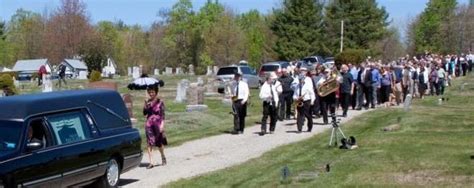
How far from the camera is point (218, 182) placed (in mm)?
14414

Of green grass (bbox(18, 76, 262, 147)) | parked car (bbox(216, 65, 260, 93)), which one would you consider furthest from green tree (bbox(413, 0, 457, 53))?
green grass (bbox(18, 76, 262, 147))

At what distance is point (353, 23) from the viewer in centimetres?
8569

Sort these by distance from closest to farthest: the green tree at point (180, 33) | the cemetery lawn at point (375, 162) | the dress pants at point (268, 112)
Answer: the cemetery lawn at point (375, 162) < the dress pants at point (268, 112) < the green tree at point (180, 33)

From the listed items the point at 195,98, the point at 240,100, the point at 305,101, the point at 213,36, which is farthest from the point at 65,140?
the point at 213,36

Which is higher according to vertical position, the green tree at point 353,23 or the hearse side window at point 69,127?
the green tree at point 353,23

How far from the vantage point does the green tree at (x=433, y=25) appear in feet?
317

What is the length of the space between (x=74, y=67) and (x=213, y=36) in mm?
22146

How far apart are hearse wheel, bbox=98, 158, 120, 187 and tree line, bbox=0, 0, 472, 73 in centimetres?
5026

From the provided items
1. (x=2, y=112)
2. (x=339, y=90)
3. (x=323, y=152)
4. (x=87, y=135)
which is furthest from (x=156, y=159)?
(x=339, y=90)

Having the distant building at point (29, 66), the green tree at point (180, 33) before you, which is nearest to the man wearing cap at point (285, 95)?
the distant building at point (29, 66)

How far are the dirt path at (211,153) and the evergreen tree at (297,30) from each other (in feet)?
189

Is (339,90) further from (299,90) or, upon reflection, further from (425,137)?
(425,137)

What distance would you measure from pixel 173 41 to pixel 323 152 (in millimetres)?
92358

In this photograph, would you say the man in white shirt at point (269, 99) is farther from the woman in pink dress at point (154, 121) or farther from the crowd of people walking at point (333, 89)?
the woman in pink dress at point (154, 121)
